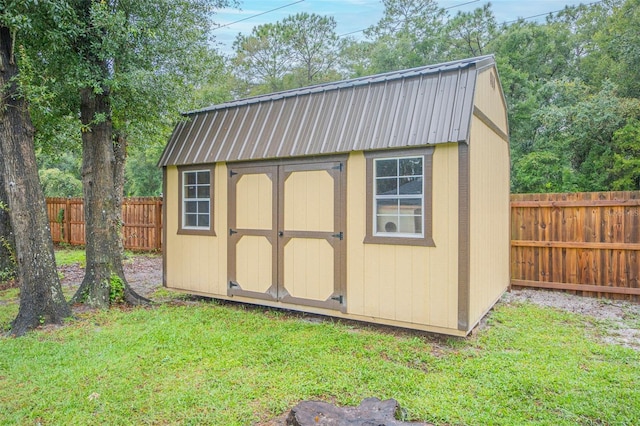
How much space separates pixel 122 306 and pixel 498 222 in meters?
5.46

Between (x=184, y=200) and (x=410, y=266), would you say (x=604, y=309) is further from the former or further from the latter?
(x=184, y=200)

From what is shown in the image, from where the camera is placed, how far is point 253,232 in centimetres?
544

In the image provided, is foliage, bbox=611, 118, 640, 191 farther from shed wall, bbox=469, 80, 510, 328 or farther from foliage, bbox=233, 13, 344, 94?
foliage, bbox=233, 13, 344, 94

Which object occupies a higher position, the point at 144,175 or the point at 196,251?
the point at 144,175

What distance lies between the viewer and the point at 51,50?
5160 mm

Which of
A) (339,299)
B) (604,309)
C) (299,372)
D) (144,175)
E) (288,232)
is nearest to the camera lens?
(299,372)

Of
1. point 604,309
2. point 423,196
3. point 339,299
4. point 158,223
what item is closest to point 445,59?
point 158,223

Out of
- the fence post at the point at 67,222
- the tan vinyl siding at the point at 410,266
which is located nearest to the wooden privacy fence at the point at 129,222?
the fence post at the point at 67,222

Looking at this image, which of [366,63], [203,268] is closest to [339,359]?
[203,268]

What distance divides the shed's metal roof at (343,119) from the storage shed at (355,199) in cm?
2

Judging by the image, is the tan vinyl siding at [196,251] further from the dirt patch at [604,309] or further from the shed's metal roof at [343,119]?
the dirt patch at [604,309]

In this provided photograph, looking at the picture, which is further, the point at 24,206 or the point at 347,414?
the point at 24,206

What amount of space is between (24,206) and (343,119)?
3.87 meters

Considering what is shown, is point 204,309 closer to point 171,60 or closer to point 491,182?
point 171,60
